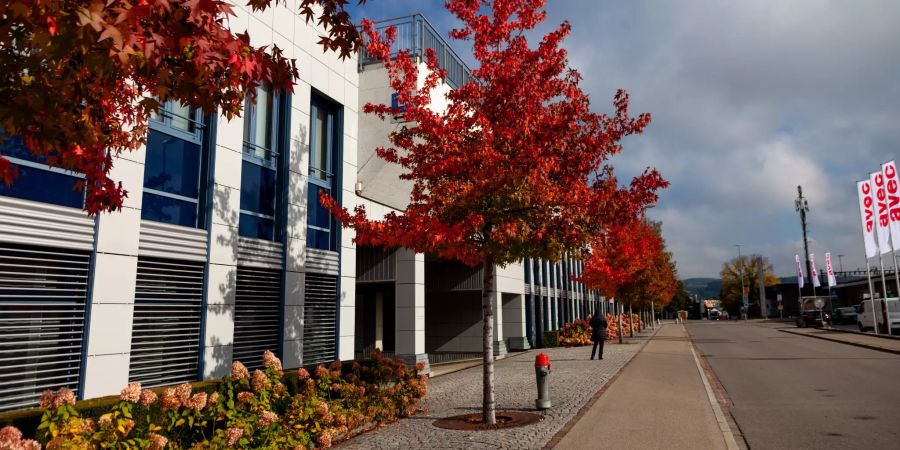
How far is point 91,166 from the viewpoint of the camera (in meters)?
4.79

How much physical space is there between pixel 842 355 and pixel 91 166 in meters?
22.8

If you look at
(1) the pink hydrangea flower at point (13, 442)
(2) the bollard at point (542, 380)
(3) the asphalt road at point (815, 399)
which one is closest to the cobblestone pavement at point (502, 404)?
(2) the bollard at point (542, 380)

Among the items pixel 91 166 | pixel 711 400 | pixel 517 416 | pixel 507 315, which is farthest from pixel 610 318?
pixel 91 166

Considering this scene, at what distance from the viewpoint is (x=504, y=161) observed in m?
8.62

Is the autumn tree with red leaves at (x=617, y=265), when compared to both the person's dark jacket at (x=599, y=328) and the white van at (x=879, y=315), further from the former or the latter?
the white van at (x=879, y=315)

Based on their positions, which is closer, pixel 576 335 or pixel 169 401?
pixel 169 401

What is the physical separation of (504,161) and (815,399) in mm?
7668

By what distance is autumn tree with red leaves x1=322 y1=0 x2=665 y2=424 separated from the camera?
8.49 metres

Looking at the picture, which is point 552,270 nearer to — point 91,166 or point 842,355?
point 842,355

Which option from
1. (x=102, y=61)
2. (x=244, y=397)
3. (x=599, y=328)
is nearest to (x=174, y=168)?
(x=244, y=397)

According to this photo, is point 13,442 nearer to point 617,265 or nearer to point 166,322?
point 166,322

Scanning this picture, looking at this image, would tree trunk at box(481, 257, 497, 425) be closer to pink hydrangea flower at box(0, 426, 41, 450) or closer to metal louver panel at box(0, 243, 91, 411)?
metal louver panel at box(0, 243, 91, 411)

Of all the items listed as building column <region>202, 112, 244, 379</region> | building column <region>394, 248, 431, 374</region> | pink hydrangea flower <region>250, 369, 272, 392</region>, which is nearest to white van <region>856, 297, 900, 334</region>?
building column <region>394, 248, 431, 374</region>

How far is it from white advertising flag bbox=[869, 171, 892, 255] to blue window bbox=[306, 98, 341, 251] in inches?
1037
